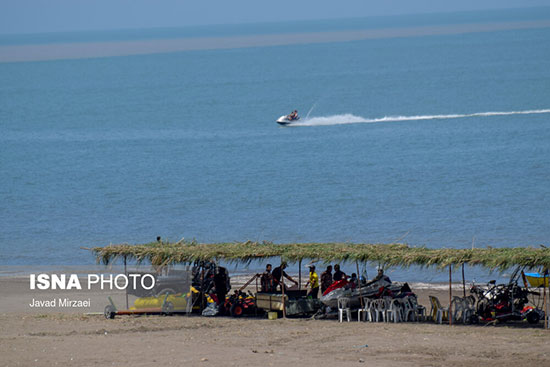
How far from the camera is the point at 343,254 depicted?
2119 cm

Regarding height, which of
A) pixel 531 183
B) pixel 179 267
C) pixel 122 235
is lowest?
pixel 179 267

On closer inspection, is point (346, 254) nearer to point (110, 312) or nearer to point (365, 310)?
point (365, 310)

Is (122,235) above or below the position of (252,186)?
below

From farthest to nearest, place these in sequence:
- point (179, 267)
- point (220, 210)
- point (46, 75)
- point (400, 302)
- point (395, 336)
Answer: point (46, 75)
point (220, 210)
point (179, 267)
point (400, 302)
point (395, 336)

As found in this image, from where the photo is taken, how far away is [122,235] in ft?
141

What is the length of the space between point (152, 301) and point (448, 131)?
193ft

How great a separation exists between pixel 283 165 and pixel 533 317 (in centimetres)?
4596

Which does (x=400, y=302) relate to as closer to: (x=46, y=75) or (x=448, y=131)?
(x=448, y=131)

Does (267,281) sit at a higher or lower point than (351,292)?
higher

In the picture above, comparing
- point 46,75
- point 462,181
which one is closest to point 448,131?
point 462,181

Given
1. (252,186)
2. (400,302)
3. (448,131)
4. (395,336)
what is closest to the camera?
(395,336)

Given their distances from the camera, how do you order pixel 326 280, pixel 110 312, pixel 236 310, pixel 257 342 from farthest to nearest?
pixel 110 312 → pixel 236 310 → pixel 326 280 → pixel 257 342

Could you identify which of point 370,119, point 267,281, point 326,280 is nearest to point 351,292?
point 326,280

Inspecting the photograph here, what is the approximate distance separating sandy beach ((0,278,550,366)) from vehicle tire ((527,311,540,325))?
0.20 metres
